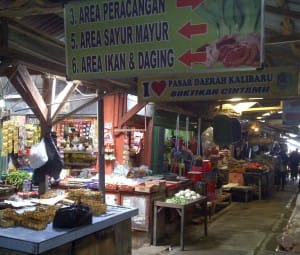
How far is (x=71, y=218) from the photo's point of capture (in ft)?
13.5

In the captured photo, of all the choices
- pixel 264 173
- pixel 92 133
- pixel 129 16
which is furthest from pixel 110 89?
pixel 264 173

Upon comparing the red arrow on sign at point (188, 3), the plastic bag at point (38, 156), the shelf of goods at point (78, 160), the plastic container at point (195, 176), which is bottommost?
the plastic container at point (195, 176)

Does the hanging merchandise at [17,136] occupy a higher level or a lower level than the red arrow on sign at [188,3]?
lower

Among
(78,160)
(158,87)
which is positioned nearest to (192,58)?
(158,87)

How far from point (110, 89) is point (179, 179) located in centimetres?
412

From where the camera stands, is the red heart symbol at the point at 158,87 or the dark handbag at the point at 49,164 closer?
the dark handbag at the point at 49,164

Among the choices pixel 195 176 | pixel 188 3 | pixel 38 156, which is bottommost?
pixel 195 176

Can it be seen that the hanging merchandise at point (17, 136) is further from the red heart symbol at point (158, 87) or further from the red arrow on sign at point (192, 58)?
the red arrow on sign at point (192, 58)

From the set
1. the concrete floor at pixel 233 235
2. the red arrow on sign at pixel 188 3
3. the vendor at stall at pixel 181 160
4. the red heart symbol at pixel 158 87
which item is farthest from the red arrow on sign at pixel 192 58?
the vendor at stall at pixel 181 160

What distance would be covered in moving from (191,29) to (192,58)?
0.25 meters

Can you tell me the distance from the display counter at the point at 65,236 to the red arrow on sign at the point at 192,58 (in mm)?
1961

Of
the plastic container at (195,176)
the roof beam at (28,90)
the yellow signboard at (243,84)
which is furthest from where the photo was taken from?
the plastic container at (195,176)

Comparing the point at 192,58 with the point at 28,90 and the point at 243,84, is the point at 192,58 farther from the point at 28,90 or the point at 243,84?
the point at 28,90

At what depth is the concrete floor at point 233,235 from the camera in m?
8.51
